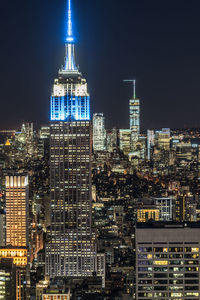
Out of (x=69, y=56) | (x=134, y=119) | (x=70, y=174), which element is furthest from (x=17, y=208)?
(x=134, y=119)

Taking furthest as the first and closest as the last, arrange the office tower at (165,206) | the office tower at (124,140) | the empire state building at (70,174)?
the office tower at (124,140) → the office tower at (165,206) → the empire state building at (70,174)

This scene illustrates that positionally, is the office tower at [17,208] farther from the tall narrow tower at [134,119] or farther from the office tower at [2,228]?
the tall narrow tower at [134,119]

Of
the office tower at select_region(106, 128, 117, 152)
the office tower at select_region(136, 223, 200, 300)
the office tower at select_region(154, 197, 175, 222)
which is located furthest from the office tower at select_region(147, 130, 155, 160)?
the office tower at select_region(136, 223, 200, 300)

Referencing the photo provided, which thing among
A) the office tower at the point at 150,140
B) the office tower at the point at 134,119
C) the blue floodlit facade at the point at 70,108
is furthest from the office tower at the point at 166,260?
the office tower at the point at 150,140

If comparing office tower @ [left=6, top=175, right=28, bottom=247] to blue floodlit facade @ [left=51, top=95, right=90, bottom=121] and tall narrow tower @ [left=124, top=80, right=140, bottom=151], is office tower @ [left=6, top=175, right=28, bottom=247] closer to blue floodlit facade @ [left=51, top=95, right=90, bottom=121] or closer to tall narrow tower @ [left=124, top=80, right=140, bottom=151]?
blue floodlit facade @ [left=51, top=95, right=90, bottom=121]

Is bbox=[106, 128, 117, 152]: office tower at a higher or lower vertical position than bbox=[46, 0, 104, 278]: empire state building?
higher

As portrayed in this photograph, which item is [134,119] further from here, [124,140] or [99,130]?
[99,130]
